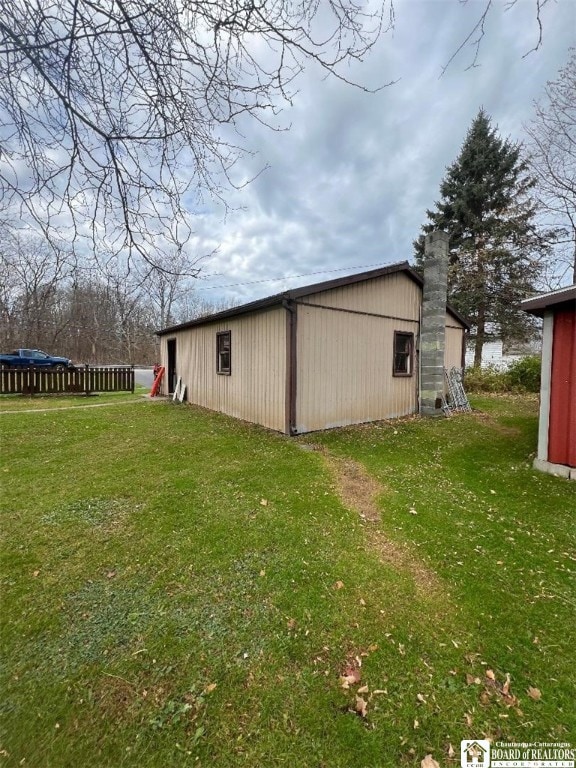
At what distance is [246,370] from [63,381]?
8.42m

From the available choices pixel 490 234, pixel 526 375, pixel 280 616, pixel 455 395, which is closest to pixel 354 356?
pixel 455 395

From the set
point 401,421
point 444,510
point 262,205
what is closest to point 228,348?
point 401,421

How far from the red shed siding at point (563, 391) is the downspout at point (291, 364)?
4.08 meters

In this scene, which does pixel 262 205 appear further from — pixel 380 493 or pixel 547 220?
pixel 547 220

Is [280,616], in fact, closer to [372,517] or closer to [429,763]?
[429,763]

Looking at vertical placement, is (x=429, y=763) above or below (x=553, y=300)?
below

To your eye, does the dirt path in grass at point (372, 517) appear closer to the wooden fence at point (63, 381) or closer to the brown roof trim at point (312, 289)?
the brown roof trim at point (312, 289)

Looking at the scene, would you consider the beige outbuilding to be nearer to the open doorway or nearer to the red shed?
the open doorway

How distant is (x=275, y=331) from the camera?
23.1ft

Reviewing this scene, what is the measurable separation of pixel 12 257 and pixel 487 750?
4.74 m

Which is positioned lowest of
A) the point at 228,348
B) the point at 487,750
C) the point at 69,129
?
the point at 487,750

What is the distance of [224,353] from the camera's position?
9.27 m

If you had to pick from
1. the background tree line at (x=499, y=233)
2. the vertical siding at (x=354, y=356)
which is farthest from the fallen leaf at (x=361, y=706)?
the background tree line at (x=499, y=233)

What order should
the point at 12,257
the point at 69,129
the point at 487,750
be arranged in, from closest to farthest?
the point at 487,750 < the point at 69,129 < the point at 12,257
